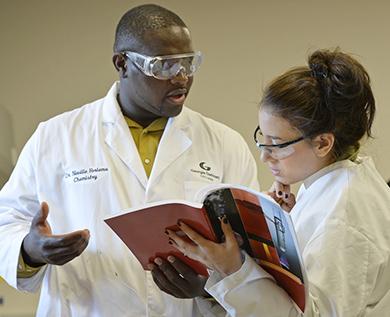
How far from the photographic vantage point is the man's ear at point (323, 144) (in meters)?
1.18

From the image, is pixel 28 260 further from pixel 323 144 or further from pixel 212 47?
pixel 212 47

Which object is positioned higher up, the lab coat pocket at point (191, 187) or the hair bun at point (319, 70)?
the hair bun at point (319, 70)

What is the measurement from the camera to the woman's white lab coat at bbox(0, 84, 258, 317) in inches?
63.7

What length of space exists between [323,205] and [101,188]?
730 millimetres

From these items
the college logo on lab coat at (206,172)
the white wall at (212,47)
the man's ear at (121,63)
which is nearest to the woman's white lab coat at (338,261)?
the college logo on lab coat at (206,172)

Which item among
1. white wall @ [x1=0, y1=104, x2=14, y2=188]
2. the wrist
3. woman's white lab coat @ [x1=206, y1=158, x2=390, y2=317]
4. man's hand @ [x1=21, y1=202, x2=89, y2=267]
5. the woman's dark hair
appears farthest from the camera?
white wall @ [x1=0, y1=104, x2=14, y2=188]

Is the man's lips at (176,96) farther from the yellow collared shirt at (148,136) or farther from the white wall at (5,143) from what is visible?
the white wall at (5,143)

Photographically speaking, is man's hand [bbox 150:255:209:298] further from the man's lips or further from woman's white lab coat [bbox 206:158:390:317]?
the man's lips

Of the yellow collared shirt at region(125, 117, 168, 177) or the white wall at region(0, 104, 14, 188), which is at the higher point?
the yellow collared shirt at region(125, 117, 168, 177)

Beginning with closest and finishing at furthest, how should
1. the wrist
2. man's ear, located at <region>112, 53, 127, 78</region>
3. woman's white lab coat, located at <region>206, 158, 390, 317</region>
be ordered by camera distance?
woman's white lab coat, located at <region>206, 158, 390, 317</region>, the wrist, man's ear, located at <region>112, 53, 127, 78</region>

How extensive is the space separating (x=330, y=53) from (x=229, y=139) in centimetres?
62

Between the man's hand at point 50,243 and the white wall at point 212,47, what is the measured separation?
4.60ft

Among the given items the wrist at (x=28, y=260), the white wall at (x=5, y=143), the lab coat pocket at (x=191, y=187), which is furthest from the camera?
the white wall at (x=5, y=143)

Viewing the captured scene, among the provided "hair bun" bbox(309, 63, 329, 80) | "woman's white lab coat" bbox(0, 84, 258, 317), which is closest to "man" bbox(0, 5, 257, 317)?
"woman's white lab coat" bbox(0, 84, 258, 317)
